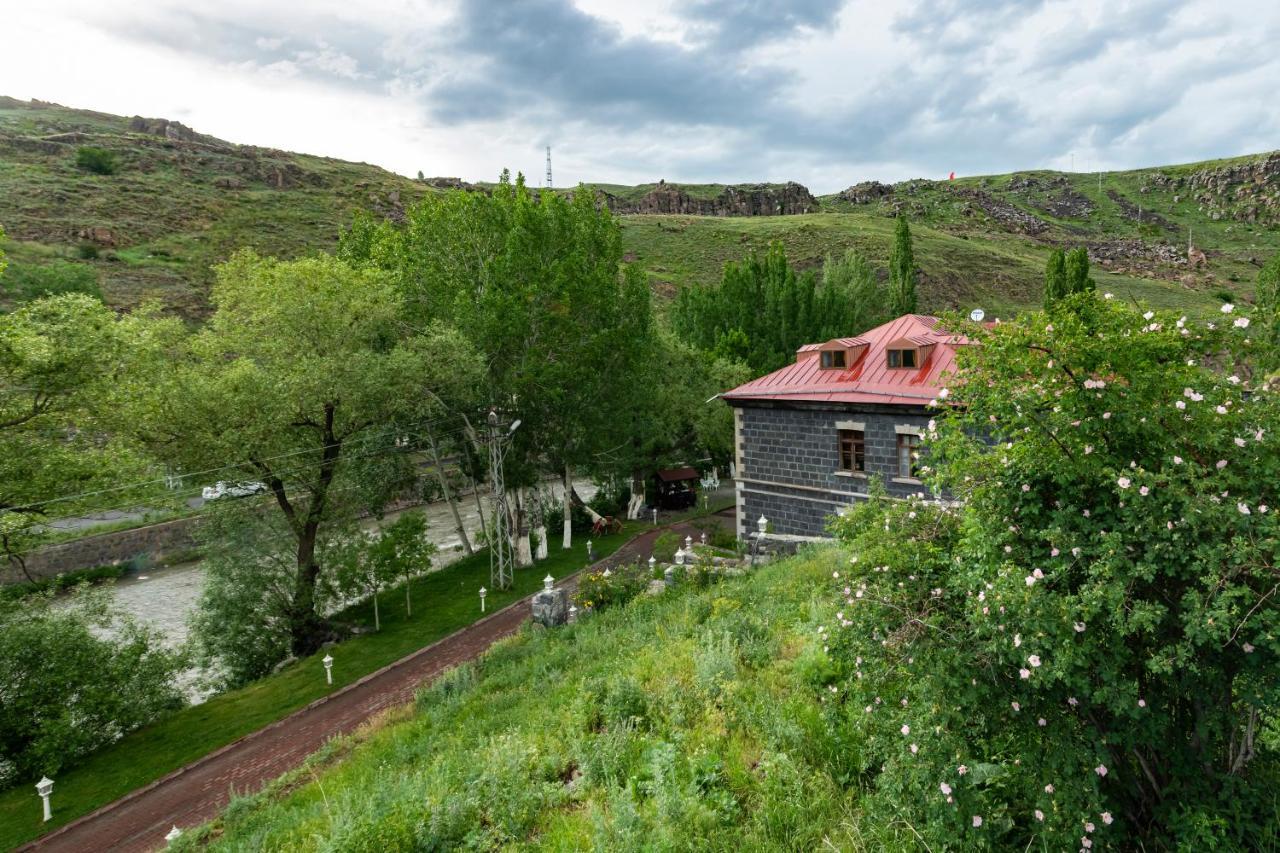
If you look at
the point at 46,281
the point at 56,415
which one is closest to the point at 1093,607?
the point at 56,415

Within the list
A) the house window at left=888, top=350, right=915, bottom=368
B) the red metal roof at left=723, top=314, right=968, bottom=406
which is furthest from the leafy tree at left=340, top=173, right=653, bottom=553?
the house window at left=888, top=350, right=915, bottom=368

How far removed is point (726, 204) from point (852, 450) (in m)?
133

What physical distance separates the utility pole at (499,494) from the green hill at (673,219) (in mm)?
12398

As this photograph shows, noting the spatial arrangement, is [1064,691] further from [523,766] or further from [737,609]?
[737,609]

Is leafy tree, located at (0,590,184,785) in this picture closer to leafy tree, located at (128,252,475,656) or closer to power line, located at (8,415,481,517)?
power line, located at (8,415,481,517)

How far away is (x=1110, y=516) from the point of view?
379 centimetres

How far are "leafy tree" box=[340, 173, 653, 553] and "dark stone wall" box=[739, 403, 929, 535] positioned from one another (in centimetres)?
718

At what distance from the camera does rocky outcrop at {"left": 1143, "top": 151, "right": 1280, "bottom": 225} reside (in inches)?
4738

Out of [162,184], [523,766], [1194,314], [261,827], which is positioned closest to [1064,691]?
[1194,314]

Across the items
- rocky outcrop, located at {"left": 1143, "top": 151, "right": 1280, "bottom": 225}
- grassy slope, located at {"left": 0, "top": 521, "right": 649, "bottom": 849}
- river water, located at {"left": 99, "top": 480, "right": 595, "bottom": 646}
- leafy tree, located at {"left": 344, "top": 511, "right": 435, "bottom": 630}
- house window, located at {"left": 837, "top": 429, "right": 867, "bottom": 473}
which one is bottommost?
river water, located at {"left": 99, "top": 480, "right": 595, "bottom": 646}

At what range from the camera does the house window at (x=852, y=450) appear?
762 inches

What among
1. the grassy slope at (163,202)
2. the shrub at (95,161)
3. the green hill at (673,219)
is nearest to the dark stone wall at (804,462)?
the green hill at (673,219)

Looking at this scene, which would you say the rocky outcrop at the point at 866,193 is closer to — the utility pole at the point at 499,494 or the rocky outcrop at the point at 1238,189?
the rocky outcrop at the point at 1238,189

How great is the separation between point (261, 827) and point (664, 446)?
2739 cm
